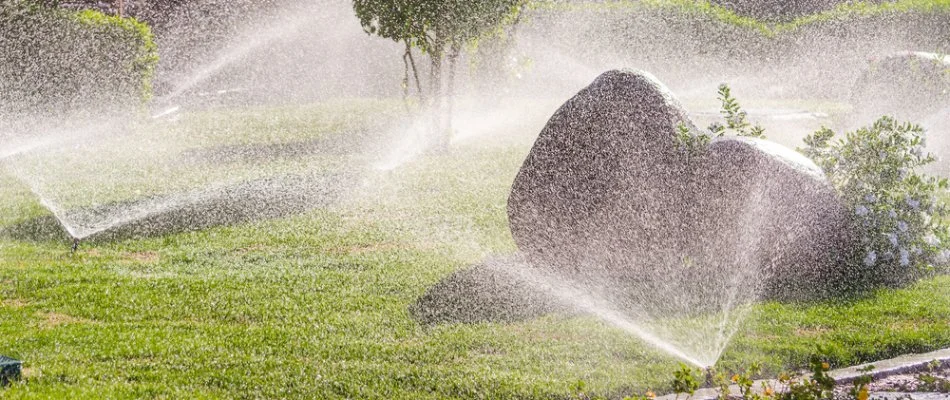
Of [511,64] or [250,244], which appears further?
[511,64]

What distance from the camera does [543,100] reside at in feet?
67.7

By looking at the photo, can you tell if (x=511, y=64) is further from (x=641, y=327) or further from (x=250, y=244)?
(x=641, y=327)

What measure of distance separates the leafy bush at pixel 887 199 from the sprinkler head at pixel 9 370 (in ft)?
18.6

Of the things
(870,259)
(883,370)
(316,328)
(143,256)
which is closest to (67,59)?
(143,256)

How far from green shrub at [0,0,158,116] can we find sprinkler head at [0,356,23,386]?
10.2 m

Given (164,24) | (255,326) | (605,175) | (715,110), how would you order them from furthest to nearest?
(164,24) < (715,110) < (605,175) < (255,326)

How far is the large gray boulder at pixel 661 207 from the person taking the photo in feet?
24.3

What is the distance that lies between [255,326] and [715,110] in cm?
1182

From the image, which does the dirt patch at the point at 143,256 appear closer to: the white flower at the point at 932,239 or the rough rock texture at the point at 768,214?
the rough rock texture at the point at 768,214

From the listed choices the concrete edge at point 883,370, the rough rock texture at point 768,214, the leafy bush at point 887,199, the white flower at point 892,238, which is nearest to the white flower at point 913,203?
the leafy bush at point 887,199

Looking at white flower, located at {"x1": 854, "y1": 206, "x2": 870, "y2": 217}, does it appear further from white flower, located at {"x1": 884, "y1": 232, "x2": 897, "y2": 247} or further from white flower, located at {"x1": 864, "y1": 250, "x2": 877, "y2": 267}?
white flower, located at {"x1": 864, "y1": 250, "x2": 877, "y2": 267}

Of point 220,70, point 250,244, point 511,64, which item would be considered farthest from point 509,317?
point 220,70

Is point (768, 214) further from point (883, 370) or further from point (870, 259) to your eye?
point (883, 370)

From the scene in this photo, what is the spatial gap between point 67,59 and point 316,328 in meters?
9.97
